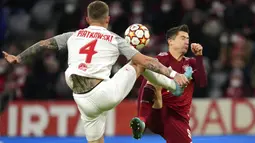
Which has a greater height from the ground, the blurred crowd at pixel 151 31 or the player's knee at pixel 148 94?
the player's knee at pixel 148 94

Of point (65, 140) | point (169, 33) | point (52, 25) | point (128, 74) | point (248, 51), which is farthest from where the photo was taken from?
point (52, 25)

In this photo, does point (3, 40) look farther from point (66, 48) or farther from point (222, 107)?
point (66, 48)

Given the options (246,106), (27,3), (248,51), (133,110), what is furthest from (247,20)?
(27,3)

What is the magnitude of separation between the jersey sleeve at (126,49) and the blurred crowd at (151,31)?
5448mm

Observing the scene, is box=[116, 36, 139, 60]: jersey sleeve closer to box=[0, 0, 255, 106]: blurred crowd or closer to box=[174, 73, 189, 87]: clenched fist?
box=[174, 73, 189, 87]: clenched fist

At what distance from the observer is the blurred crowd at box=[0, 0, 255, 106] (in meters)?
12.5

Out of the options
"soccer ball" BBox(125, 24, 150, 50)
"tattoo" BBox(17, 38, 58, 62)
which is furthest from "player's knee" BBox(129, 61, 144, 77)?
"tattoo" BBox(17, 38, 58, 62)

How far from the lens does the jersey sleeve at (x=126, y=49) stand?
22.3 ft

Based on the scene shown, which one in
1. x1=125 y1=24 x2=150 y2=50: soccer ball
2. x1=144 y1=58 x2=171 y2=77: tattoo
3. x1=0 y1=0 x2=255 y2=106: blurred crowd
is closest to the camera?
x1=144 y1=58 x2=171 y2=77: tattoo

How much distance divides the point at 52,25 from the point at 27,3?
750mm

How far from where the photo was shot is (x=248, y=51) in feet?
42.1

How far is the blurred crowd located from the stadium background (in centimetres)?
2

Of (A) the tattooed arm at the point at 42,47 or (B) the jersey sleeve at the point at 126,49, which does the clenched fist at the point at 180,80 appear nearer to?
(B) the jersey sleeve at the point at 126,49

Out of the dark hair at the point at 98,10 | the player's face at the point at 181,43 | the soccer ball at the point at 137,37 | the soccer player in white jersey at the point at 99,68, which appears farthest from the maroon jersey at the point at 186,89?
the dark hair at the point at 98,10
